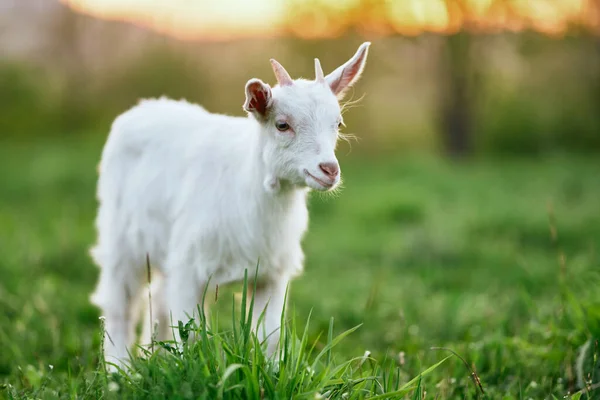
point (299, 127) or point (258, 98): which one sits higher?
point (258, 98)

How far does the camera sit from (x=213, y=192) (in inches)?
144

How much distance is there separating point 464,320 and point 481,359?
112 centimetres

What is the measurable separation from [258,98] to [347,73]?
22.4 inches

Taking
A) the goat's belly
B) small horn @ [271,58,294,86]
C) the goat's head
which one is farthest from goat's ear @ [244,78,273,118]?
the goat's belly

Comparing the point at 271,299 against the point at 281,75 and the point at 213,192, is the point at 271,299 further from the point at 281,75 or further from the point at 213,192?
the point at 281,75

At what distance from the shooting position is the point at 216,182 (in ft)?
12.1

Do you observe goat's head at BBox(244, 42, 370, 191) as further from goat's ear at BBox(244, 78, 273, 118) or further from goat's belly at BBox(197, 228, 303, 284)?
goat's belly at BBox(197, 228, 303, 284)

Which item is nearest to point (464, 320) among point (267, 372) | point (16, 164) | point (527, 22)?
point (267, 372)

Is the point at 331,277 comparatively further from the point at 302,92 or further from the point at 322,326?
the point at 302,92

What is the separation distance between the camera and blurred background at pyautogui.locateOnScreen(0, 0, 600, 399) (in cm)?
425

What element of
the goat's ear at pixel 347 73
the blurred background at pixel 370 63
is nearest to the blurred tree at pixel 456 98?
the blurred background at pixel 370 63

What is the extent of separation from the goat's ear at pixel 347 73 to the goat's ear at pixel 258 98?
40 cm

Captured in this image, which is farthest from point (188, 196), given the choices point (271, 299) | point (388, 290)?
point (388, 290)

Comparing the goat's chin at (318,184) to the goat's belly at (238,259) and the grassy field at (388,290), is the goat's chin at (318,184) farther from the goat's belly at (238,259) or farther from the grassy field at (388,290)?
the grassy field at (388,290)
